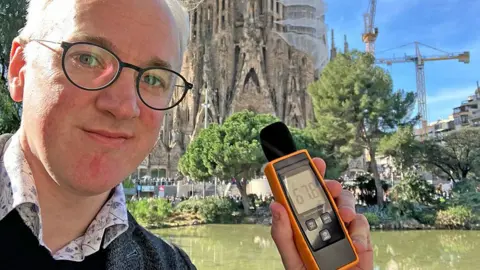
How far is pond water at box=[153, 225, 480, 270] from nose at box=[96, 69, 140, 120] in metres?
4.71

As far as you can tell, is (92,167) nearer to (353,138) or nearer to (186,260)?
(186,260)

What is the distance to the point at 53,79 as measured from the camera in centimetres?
69

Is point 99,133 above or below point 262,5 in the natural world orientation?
below

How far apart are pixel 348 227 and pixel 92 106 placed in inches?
25.6

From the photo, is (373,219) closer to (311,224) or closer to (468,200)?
(468,200)

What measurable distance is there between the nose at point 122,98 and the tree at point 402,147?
1324 centimetres

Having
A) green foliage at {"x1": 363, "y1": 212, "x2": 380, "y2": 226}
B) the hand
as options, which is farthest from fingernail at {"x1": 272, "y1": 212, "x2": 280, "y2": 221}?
green foliage at {"x1": 363, "y1": 212, "x2": 380, "y2": 226}

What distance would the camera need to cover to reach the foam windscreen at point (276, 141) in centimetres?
86

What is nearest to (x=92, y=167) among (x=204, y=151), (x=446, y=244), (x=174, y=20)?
(x=174, y=20)

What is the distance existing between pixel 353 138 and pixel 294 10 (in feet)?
58.1

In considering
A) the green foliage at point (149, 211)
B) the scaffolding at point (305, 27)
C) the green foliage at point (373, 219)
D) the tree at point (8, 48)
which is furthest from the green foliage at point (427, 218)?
the scaffolding at point (305, 27)

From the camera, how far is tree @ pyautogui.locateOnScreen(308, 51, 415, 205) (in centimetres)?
1351

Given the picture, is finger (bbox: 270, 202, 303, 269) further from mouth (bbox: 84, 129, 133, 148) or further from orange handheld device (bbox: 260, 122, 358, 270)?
mouth (bbox: 84, 129, 133, 148)

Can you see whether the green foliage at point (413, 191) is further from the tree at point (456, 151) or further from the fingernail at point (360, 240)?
the fingernail at point (360, 240)
